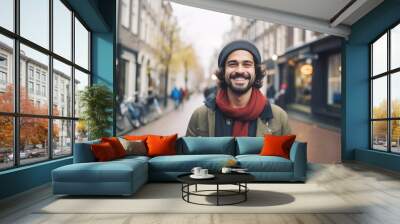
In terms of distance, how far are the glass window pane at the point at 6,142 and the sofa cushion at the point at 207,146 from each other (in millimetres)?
2927

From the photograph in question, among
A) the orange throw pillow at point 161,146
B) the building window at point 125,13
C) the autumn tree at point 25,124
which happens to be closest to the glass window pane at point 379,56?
the orange throw pillow at point 161,146

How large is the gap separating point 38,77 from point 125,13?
365 centimetres

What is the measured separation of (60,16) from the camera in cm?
717

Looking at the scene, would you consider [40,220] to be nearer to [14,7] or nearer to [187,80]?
[14,7]

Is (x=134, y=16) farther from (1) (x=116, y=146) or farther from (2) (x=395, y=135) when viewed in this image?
(2) (x=395, y=135)

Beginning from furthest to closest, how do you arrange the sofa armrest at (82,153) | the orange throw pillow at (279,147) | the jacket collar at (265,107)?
the jacket collar at (265,107) → the orange throw pillow at (279,147) → the sofa armrest at (82,153)

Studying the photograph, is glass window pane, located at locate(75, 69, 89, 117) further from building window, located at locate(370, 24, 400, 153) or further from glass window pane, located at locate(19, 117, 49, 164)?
building window, located at locate(370, 24, 400, 153)

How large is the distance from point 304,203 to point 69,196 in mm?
2997

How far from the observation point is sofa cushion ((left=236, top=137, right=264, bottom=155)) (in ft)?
24.1

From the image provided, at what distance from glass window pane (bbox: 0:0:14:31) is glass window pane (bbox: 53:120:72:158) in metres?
2.04

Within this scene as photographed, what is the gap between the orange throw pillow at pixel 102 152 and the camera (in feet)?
19.8

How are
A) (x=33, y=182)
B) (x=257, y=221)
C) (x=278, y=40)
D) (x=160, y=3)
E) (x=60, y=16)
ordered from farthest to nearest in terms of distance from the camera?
(x=278, y=40) < (x=160, y=3) < (x=60, y=16) < (x=33, y=182) < (x=257, y=221)

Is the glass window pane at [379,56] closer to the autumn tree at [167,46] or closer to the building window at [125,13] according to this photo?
the autumn tree at [167,46]

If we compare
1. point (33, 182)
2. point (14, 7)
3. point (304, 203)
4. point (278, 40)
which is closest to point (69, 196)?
point (33, 182)
